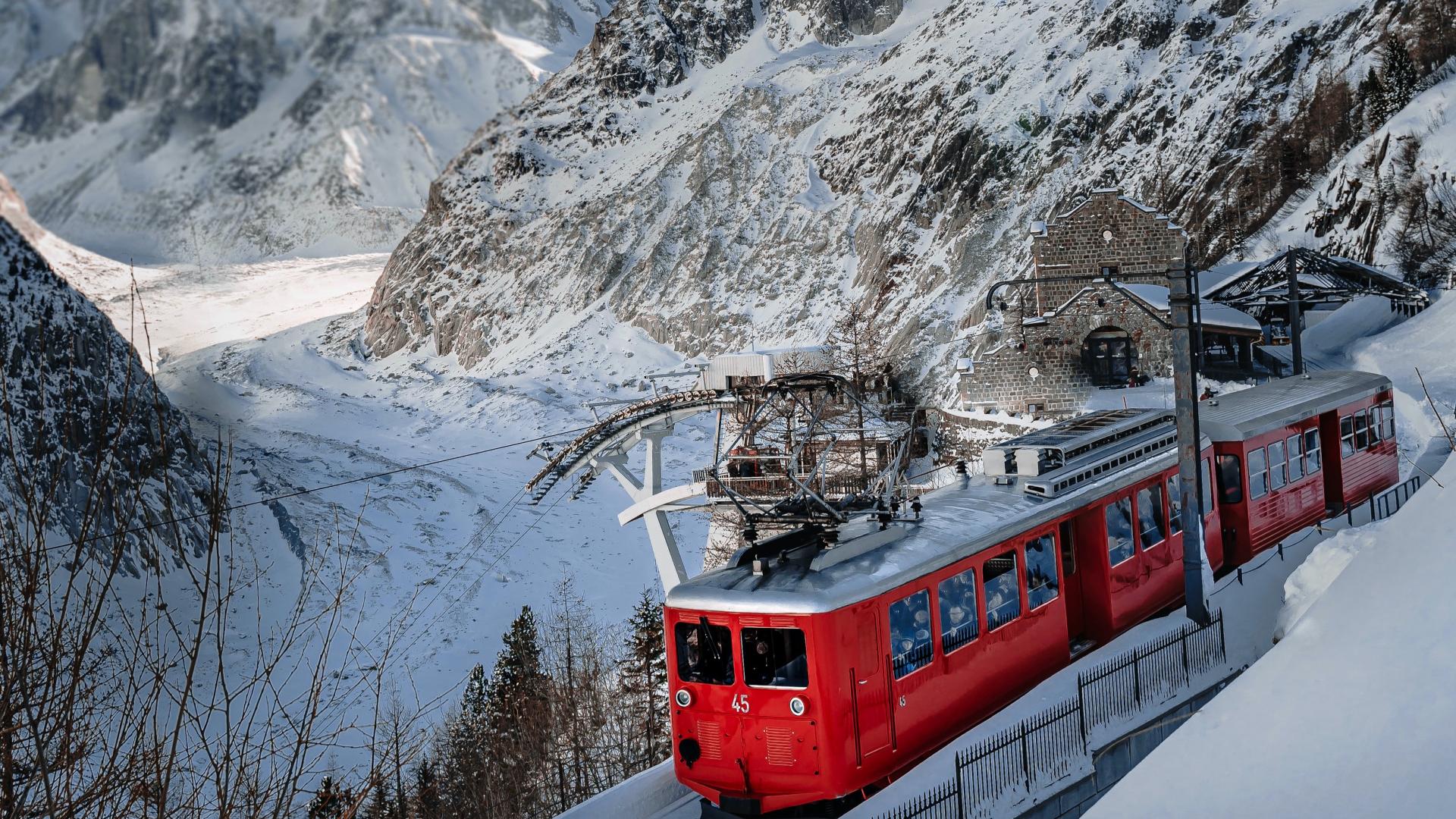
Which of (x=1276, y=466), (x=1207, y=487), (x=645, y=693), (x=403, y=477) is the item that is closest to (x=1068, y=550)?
(x=1207, y=487)

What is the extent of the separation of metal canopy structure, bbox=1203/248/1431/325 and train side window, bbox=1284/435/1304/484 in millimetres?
17185

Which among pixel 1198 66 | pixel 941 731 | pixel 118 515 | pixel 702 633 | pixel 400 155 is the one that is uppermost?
pixel 400 155

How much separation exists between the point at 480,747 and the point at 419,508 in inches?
993

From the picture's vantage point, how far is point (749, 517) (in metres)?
13.8

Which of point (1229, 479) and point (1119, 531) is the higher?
point (1119, 531)

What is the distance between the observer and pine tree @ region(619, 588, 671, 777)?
29.1 meters

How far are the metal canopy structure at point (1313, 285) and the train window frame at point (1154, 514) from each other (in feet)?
74.7

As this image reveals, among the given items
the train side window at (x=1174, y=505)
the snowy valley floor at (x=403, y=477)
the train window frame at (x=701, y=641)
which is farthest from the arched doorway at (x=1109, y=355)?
the train window frame at (x=701, y=641)

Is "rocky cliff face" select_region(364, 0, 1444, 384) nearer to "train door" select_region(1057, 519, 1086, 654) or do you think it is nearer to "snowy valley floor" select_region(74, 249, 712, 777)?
"snowy valley floor" select_region(74, 249, 712, 777)

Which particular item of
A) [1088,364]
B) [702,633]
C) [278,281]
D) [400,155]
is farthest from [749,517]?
[400,155]

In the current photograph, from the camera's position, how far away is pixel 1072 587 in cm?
1525

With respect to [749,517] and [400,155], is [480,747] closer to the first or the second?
[749,517]

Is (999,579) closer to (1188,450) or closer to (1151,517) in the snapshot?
(1188,450)

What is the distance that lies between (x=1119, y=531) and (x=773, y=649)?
21.4ft
